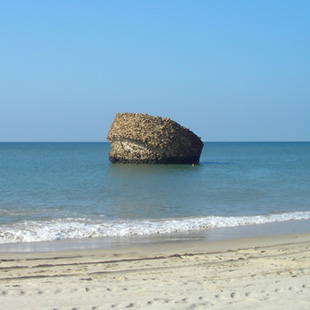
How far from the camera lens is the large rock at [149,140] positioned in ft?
149

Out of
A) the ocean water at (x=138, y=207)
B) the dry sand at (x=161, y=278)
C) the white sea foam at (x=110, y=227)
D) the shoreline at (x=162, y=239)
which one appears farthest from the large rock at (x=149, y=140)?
the dry sand at (x=161, y=278)

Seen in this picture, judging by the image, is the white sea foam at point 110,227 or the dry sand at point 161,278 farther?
the white sea foam at point 110,227

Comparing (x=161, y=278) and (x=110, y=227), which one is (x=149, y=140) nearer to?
(x=110, y=227)

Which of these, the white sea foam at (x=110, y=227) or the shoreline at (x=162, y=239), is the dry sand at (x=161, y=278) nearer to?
the shoreline at (x=162, y=239)

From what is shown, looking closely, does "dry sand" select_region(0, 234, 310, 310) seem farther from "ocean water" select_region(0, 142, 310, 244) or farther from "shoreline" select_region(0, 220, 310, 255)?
"ocean water" select_region(0, 142, 310, 244)

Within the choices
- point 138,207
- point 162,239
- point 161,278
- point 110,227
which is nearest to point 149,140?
point 138,207

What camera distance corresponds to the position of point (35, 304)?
6.54 metres

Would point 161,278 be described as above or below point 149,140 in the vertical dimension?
below

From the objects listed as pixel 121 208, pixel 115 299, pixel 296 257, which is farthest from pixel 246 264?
pixel 121 208

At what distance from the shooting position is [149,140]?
1794 inches

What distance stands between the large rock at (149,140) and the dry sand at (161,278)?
1364 inches

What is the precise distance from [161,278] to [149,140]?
3774cm

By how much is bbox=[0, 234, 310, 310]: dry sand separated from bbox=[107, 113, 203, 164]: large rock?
34.6 metres

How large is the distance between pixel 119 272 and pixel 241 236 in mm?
5397
